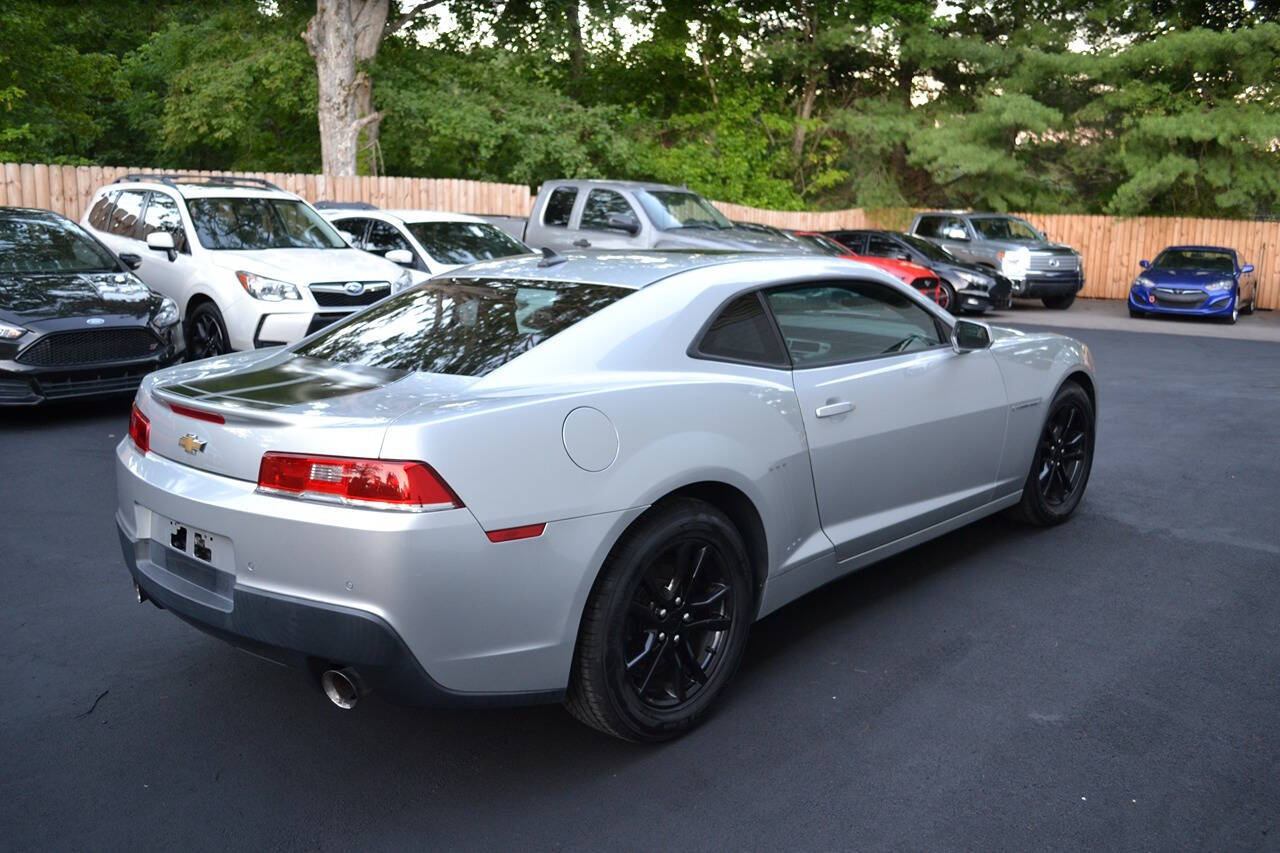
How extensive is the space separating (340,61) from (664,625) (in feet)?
64.3

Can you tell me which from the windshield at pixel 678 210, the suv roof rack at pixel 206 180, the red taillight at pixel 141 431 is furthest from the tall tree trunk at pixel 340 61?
the red taillight at pixel 141 431

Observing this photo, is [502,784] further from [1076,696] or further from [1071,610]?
[1071,610]

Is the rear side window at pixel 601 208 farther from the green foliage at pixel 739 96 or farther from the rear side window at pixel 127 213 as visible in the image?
the green foliage at pixel 739 96

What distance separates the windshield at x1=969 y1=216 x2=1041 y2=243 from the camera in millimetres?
23453

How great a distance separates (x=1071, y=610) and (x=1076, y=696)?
954 millimetres

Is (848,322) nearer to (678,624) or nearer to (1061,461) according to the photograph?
(678,624)

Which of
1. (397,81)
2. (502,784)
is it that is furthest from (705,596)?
(397,81)

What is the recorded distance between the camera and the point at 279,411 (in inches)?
131

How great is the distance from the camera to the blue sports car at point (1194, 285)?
21.2 meters

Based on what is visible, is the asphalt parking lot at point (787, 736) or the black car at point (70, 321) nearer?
the asphalt parking lot at point (787, 736)

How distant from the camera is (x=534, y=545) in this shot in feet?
10.5

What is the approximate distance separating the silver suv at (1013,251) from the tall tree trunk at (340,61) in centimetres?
1130

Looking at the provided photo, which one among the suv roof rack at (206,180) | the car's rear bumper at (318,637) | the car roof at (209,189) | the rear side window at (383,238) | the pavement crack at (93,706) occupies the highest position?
the suv roof rack at (206,180)

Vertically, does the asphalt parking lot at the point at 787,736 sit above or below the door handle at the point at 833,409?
below
